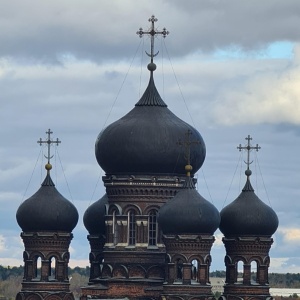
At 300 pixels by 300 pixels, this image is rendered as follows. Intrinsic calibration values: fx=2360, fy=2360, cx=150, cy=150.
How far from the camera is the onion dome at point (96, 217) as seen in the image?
116 meters

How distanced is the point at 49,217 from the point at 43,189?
170cm

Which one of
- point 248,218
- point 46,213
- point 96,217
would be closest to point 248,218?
point 248,218

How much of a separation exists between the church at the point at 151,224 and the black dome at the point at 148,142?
0.16 feet

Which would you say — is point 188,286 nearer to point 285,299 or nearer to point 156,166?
point 156,166

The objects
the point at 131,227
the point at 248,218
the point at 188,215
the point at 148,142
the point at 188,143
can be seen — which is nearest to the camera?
the point at 188,215

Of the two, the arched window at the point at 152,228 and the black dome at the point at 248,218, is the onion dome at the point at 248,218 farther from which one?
the arched window at the point at 152,228

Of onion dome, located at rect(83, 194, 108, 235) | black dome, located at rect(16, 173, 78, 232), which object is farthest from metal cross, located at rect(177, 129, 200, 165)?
black dome, located at rect(16, 173, 78, 232)

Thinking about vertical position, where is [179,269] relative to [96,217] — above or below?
below

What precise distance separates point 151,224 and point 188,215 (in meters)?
3.70

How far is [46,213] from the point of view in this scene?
11356cm

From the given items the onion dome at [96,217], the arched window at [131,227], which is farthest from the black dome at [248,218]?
the onion dome at [96,217]

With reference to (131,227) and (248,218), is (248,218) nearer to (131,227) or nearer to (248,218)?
A: (248,218)

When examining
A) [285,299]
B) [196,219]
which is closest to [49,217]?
[196,219]

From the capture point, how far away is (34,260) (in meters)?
114
